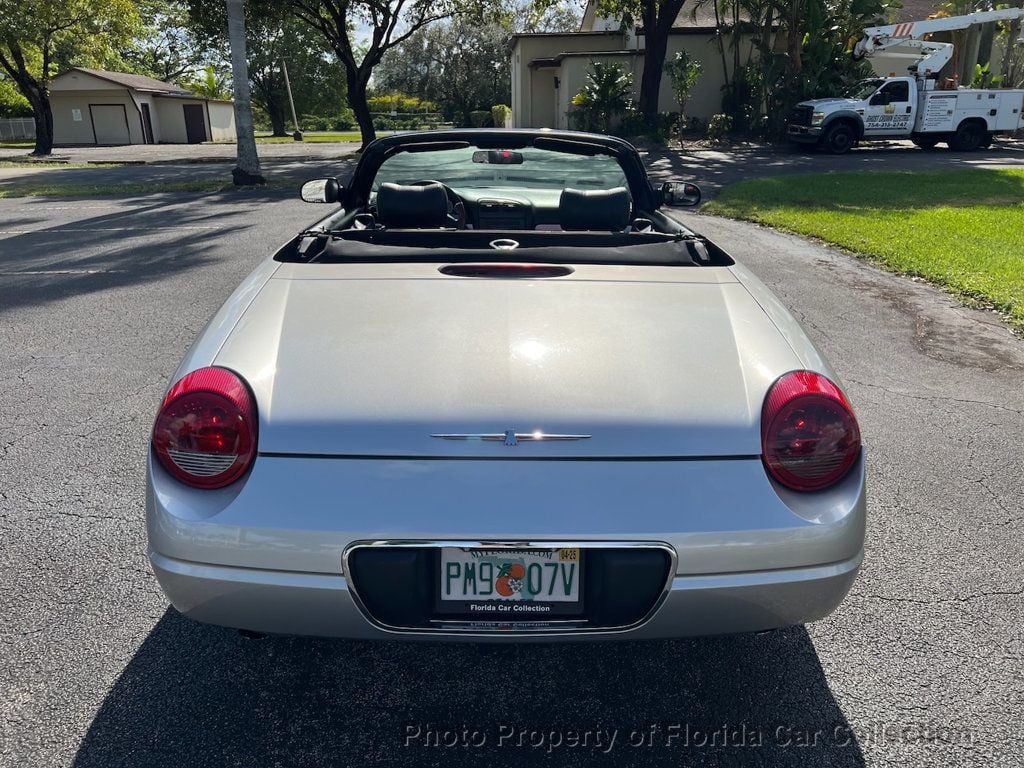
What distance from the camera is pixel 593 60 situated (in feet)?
94.6

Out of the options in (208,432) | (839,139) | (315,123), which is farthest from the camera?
(315,123)

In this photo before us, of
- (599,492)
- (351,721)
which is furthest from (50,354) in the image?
(599,492)

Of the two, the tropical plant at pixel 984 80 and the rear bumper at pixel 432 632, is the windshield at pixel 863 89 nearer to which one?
the tropical plant at pixel 984 80

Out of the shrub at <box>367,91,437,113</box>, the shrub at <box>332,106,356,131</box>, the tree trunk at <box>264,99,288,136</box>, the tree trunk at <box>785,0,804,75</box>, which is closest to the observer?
the tree trunk at <box>785,0,804,75</box>

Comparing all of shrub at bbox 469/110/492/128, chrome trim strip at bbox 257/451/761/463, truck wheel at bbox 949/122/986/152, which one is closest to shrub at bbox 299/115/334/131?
shrub at bbox 469/110/492/128

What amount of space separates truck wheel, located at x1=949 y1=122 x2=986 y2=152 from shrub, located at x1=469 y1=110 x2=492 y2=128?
32.8 metres

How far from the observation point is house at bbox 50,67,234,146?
43500mm

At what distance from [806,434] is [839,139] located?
866 inches

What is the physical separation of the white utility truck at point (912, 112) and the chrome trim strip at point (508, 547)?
21645 millimetres

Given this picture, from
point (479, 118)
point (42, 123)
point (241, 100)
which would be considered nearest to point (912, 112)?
point (241, 100)

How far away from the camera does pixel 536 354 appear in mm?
2031

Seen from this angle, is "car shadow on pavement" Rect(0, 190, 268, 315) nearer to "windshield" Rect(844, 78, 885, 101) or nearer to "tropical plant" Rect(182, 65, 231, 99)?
"windshield" Rect(844, 78, 885, 101)

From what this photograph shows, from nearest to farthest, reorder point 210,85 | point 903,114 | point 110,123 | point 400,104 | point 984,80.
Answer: point 903,114
point 984,80
point 110,123
point 210,85
point 400,104

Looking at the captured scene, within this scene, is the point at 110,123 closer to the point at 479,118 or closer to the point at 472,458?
the point at 479,118
